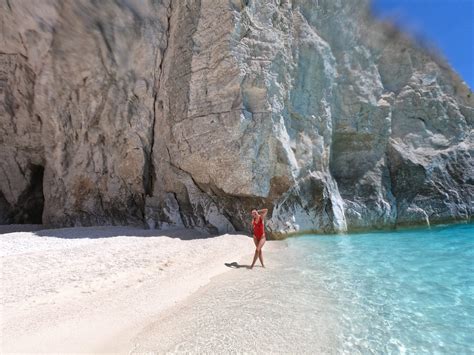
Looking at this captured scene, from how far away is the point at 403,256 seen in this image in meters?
8.41

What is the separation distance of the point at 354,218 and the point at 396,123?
7.40 meters

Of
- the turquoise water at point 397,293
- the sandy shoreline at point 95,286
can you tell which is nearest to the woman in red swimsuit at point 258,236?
the sandy shoreline at point 95,286

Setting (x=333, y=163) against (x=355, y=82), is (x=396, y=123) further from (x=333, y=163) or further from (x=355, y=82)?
(x=333, y=163)

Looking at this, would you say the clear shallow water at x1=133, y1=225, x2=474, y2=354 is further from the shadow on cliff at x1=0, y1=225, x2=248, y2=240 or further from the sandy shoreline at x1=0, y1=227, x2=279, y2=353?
the shadow on cliff at x1=0, y1=225, x2=248, y2=240

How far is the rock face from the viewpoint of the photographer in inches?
457

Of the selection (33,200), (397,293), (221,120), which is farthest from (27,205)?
(397,293)

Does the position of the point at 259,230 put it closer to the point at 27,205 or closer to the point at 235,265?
the point at 235,265

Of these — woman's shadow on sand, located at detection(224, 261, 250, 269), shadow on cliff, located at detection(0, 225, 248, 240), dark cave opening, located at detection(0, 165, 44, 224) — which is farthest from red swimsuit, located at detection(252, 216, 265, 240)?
dark cave opening, located at detection(0, 165, 44, 224)

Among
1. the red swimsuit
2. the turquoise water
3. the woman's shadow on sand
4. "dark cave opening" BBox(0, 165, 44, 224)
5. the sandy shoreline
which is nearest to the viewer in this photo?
the sandy shoreline

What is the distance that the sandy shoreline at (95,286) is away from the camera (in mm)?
3602

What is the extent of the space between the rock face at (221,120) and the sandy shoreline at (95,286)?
13.3 ft

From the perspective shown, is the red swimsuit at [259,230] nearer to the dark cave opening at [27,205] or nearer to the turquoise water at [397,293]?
the turquoise water at [397,293]

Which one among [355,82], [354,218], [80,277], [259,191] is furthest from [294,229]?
[355,82]

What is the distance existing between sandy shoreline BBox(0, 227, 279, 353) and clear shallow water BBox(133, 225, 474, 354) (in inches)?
18.1
